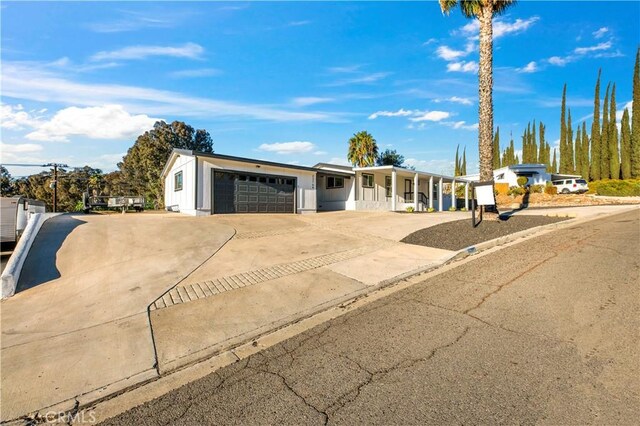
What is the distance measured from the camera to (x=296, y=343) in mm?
3771

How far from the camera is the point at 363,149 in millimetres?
36469

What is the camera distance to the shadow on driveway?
6.45 m

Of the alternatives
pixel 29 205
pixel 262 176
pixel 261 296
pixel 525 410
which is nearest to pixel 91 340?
pixel 261 296

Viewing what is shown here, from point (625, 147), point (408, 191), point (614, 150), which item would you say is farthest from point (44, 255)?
point (614, 150)

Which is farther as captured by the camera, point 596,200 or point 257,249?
point 596,200

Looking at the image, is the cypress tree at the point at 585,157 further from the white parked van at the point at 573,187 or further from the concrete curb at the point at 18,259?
the concrete curb at the point at 18,259

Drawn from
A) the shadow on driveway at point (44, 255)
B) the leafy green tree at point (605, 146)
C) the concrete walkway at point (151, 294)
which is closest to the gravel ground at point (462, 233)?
the concrete walkway at point (151, 294)

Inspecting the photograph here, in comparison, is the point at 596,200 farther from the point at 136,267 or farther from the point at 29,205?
the point at 29,205

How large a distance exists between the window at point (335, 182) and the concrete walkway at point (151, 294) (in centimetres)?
1332

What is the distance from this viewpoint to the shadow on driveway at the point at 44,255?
6.45 metres

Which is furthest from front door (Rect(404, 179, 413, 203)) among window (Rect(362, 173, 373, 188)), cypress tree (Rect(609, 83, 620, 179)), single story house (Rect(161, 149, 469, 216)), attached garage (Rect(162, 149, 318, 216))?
cypress tree (Rect(609, 83, 620, 179))

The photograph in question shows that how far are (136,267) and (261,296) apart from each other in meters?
3.55

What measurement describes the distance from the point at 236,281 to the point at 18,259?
490 cm

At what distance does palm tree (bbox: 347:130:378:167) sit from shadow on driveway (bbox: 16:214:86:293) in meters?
30.1
